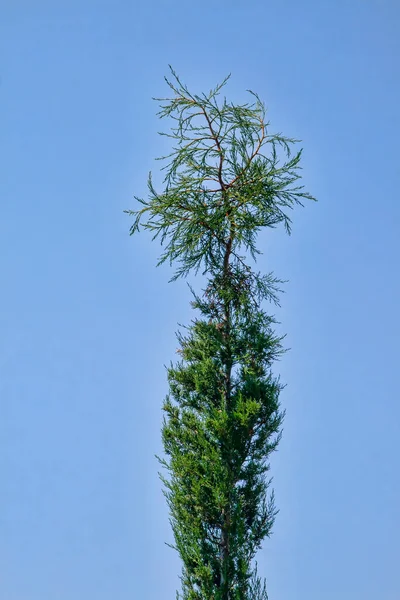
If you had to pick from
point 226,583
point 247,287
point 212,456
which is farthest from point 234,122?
point 226,583

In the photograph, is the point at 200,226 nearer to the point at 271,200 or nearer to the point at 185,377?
the point at 271,200

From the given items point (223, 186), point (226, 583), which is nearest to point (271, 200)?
point (223, 186)

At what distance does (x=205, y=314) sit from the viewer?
52.5ft

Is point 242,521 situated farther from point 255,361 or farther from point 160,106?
point 160,106

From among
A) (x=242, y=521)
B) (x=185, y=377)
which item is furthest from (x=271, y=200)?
(x=242, y=521)

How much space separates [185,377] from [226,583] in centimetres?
393

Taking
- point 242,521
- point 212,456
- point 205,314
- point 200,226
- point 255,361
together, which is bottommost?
point 242,521

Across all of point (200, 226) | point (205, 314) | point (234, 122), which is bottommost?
point (205, 314)

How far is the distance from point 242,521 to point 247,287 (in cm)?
464

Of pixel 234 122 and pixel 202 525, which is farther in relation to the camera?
pixel 234 122

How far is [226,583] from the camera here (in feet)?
46.1

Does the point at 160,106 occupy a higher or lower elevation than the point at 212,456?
higher

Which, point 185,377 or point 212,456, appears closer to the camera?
point 212,456

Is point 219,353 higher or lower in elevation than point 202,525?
higher
